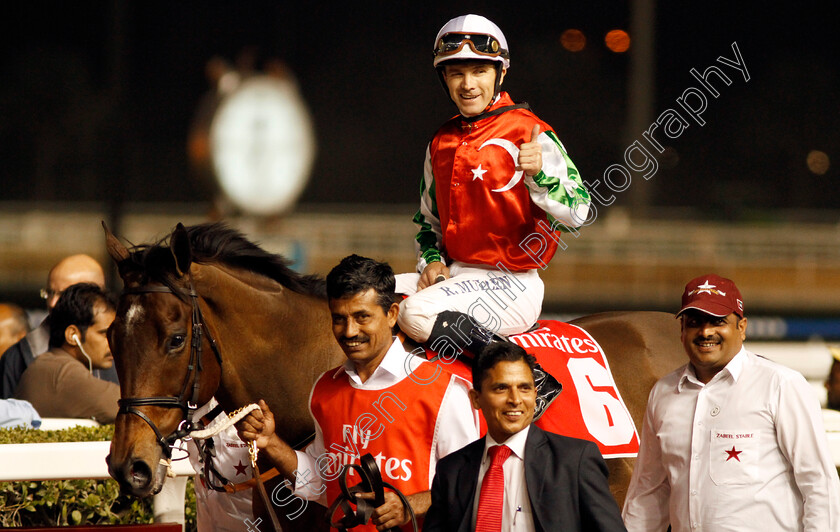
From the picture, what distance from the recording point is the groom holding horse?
2.42 m

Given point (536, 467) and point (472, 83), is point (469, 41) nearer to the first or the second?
point (472, 83)

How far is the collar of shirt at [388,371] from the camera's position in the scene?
247 centimetres

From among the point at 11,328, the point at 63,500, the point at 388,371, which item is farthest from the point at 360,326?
the point at 11,328

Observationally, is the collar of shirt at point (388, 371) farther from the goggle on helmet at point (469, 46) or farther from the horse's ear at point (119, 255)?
the goggle on helmet at point (469, 46)

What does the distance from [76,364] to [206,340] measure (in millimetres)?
1906

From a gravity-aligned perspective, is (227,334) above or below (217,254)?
below

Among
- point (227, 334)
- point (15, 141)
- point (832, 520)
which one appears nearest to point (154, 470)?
point (227, 334)

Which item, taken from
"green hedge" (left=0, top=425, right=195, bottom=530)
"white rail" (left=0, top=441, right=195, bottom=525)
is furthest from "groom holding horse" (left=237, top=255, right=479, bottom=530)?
"green hedge" (left=0, top=425, right=195, bottom=530)

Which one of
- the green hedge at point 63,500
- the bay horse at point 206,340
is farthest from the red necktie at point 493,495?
the green hedge at point 63,500

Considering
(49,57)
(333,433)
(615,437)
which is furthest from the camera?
(49,57)

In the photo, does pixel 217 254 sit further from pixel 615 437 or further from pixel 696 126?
pixel 696 126

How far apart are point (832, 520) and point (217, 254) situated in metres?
1.90

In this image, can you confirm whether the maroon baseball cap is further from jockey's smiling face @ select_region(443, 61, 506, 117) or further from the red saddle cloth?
jockey's smiling face @ select_region(443, 61, 506, 117)

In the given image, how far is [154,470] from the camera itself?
2.58 meters
